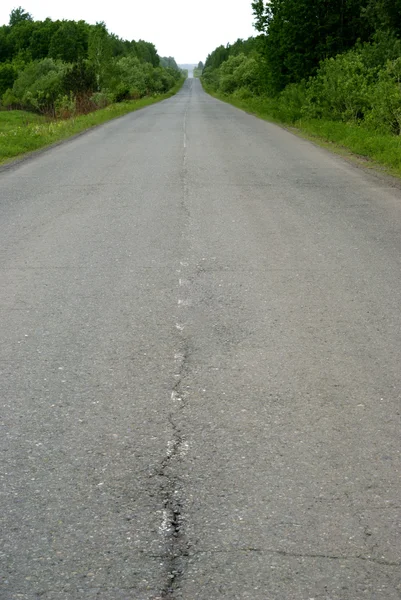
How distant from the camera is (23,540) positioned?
318 centimetres

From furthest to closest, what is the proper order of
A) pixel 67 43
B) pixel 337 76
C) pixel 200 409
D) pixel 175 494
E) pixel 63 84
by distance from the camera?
pixel 67 43
pixel 63 84
pixel 337 76
pixel 200 409
pixel 175 494

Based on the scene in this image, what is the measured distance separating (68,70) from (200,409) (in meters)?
45.4

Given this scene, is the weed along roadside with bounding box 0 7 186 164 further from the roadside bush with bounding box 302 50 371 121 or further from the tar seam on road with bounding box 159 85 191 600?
the tar seam on road with bounding box 159 85 191 600

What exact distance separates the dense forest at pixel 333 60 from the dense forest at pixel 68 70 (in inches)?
444

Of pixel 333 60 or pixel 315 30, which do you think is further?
pixel 315 30

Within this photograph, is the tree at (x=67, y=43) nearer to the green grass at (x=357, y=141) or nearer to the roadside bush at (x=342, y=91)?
the roadside bush at (x=342, y=91)

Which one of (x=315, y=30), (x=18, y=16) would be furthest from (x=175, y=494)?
(x=18, y=16)

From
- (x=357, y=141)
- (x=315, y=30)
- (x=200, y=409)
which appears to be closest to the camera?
(x=200, y=409)

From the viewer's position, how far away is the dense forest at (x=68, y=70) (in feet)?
150

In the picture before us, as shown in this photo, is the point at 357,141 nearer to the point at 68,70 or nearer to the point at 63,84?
the point at 63,84

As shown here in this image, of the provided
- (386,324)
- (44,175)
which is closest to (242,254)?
(386,324)

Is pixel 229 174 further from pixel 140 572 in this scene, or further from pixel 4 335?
pixel 140 572

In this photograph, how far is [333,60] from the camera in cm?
2817

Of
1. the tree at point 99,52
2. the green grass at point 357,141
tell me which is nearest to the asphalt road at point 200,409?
the green grass at point 357,141
